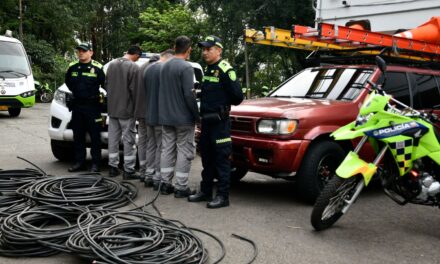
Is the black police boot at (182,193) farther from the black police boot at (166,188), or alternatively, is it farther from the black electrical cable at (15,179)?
the black electrical cable at (15,179)

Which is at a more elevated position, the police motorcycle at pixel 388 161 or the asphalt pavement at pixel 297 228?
the police motorcycle at pixel 388 161

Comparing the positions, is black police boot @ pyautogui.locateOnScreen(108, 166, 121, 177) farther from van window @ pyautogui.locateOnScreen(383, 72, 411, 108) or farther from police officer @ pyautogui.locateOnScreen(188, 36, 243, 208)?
van window @ pyautogui.locateOnScreen(383, 72, 411, 108)

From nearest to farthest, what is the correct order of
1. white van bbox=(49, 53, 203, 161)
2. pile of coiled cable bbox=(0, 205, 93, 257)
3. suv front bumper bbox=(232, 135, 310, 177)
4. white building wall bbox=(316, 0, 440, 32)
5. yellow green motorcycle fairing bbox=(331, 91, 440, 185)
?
pile of coiled cable bbox=(0, 205, 93, 257) → yellow green motorcycle fairing bbox=(331, 91, 440, 185) → suv front bumper bbox=(232, 135, 310, 177) → white van bbox=(49, 53, 203, 161) → white building wall bbox=(316, 0, 440, 32)

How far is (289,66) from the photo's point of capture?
16609 mm

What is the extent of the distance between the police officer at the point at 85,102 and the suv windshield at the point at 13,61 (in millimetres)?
7916

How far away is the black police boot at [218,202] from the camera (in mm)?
5086

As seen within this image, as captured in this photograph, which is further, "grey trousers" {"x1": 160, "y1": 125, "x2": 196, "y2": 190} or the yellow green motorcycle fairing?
"grey trousers" {"x1": 160, "y1": 125, "x2": 196, "y2": 190}

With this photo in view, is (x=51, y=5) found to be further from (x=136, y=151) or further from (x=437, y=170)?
(x=437, y=170)

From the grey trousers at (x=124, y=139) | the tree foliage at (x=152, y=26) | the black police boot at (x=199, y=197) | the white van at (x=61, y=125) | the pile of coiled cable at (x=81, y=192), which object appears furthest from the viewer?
the tree foliage at (x=152, y=26)

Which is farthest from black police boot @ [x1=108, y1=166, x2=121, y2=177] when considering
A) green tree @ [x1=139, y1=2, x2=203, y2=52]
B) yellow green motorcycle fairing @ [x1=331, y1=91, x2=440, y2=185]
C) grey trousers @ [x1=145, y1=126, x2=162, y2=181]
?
green tree @ [x1=139, y1=2, x2=203, y2=52]

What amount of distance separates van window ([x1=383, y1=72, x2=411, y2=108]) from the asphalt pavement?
128 cm

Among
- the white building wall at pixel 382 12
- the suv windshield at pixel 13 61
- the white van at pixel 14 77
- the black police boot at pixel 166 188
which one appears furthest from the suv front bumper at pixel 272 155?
the suv windshield at pixel 13 61

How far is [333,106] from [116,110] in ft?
9.34

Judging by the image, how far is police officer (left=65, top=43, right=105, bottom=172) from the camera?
21.5 ft
